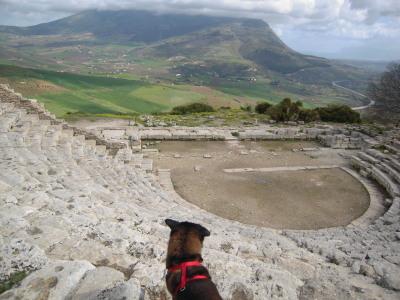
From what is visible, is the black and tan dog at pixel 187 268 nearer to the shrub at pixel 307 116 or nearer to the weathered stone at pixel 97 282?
the weathered stone at pixel 97 282

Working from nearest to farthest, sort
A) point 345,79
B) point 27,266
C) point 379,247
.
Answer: point 27,266 → point 379,247 → point 345,79

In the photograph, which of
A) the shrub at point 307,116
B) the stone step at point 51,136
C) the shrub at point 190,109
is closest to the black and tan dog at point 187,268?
the stone step at point 51,136

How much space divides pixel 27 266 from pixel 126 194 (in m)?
6.10

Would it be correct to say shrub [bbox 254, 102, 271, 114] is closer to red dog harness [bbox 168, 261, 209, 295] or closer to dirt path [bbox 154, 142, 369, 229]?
dirt path [bbox 154, 142, 369, 229]

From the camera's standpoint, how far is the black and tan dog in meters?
3.09

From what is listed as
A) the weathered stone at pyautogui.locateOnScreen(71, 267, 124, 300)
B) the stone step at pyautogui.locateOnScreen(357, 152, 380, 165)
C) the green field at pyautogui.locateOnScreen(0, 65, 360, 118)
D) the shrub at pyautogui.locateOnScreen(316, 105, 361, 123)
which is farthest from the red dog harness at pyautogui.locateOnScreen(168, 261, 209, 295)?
the green field at pyautogui.locateOnScreen(0, 65, 360, 118)

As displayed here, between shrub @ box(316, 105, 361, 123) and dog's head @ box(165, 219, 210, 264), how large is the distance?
28.5m

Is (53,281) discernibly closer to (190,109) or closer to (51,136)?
(51,136)

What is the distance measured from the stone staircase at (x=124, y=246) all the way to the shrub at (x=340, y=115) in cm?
1984

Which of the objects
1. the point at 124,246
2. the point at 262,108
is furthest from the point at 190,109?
the point at 124,246

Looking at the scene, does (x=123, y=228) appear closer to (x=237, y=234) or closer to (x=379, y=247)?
(x=237, y=234)

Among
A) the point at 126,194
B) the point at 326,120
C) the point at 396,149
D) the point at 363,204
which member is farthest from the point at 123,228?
the point at 326,120

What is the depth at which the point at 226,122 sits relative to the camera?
25.7m

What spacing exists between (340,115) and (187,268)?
29.7 m
